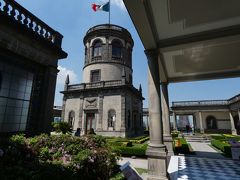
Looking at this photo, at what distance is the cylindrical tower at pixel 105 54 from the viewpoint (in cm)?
2685

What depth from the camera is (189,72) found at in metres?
10.9

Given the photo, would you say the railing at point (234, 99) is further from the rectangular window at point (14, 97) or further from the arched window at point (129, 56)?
the rectangular window at point (14, 97)

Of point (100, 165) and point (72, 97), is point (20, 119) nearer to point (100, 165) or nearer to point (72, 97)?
point (100, 165)

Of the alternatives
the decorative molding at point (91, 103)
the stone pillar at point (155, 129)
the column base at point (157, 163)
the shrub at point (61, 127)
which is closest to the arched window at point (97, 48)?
the decorative molding at point (91, 103)

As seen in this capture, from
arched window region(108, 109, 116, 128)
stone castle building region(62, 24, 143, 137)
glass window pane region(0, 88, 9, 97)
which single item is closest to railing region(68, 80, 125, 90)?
stone castle building region(62, 24, 143, 137)

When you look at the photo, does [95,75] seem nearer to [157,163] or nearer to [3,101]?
[3,101]

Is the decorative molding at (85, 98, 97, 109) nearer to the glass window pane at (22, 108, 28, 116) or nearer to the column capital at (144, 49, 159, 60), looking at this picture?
the glass window pane at (22, 108, 28, 116)

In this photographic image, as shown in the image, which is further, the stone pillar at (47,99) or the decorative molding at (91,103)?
the decorative molding at (91,103)

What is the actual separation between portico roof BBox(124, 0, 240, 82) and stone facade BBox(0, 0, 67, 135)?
4064 mm

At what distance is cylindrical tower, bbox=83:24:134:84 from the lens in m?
26.8

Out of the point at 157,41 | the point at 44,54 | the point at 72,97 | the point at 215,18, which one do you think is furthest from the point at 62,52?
the point at 72,97

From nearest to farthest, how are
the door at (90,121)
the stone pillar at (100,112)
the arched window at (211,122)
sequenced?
the stone pillar at (100,112), the door at (90,121), the arched window at (211,122)

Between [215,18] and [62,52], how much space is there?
6.46m

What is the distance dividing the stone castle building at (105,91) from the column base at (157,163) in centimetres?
1556
